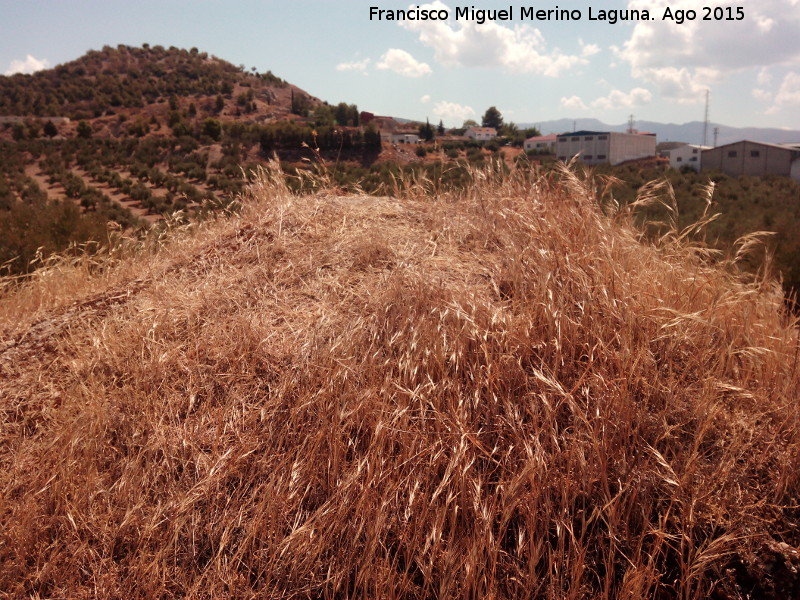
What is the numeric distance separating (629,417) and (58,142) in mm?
52467

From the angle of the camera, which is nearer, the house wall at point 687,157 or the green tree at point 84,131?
the house wall at point 687,157

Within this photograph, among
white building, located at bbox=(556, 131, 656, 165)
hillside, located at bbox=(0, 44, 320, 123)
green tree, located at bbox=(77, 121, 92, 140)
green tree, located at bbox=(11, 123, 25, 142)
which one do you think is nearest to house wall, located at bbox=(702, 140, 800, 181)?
white building, located at bbox=(556, 131, 656, 165)

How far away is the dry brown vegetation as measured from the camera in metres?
2.36

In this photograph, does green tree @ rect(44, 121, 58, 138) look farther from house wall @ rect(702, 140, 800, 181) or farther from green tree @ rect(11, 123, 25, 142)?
house wall @ rect(702, 140, 800, 181)

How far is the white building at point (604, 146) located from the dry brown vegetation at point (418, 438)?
29.7 metres

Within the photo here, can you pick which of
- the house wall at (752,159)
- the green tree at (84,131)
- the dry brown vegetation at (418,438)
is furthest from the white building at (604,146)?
the green tree at (84,131)

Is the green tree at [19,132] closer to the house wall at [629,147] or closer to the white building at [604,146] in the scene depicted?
the white building at [604,146]

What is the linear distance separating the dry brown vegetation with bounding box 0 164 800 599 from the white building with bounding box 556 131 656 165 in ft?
97.5

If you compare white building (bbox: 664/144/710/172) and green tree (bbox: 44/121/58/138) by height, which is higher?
green tree (bbox: 44/121/58/138)

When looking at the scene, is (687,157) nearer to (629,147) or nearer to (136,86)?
(629,147)

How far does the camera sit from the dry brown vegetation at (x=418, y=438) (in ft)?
7.75

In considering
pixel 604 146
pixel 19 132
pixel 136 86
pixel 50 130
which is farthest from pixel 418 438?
pixel 136 86

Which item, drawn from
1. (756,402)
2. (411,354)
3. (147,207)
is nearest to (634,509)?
(756,402)

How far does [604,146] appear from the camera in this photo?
108 ft
